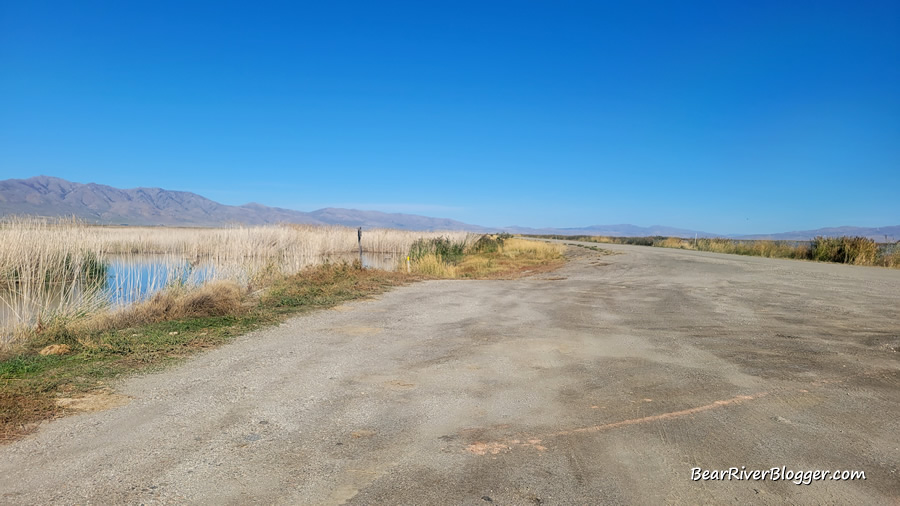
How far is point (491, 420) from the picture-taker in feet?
15.2

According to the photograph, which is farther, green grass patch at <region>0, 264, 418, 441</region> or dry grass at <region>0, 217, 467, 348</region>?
dry grass at <region>0, 217, 467, 348</region>

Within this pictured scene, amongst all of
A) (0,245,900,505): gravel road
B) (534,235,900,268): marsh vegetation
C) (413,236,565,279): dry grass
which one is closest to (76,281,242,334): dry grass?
(0,245,900,505): gravel road

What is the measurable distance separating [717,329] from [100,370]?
8.67m

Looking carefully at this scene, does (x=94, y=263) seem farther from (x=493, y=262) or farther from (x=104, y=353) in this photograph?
(x=104, y=353)

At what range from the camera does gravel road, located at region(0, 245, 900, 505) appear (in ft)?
11.3

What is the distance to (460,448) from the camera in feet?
13.2

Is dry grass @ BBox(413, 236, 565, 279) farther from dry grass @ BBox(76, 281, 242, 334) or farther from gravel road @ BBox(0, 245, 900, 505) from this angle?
gravel road @ BBox(0, 245, 900, 505)

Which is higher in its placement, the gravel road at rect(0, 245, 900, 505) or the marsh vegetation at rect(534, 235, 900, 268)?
the marsh vegetation at rect(534, 235, 900, 268)

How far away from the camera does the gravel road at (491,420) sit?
11.3 feet

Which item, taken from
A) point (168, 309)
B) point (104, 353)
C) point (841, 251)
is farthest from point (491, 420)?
point (841, 251)

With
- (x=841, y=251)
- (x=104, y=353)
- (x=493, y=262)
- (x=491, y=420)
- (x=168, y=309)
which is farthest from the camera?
(x=493, y=262)

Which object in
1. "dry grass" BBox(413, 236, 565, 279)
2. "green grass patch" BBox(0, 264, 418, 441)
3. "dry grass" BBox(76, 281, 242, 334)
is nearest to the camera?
"green grass patch" BBox(0, 264, 418, 441)

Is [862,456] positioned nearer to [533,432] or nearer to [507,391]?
[533,432]

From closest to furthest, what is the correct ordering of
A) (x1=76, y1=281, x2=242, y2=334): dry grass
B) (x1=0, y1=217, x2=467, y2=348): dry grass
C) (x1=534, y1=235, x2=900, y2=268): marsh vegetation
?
(x1=76, y1=281, x2=242, y2=334): dry grass
(x1=0, y1=217, x2=467, y2=348): dry grass
(x1=534, y1=235, x2=900, y2=268): marsh vegetation
